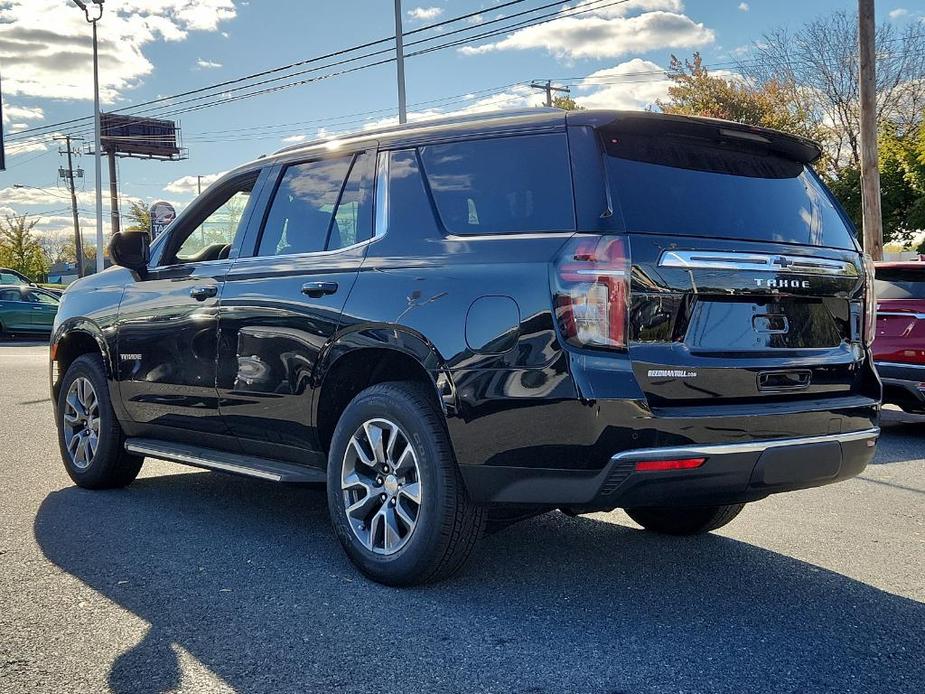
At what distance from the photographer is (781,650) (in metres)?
3.43

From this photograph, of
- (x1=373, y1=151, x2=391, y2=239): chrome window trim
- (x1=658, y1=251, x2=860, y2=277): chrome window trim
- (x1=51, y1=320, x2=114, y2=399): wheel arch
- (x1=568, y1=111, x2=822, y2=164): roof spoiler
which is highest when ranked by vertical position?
(x1=568, y1=111, x2=822, y2=164): roof spoiler

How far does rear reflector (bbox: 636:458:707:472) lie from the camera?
350 centimetres

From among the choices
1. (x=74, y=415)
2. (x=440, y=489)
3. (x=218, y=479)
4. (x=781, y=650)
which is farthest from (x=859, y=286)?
(x=74, y=415)

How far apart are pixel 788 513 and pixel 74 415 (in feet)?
14.5

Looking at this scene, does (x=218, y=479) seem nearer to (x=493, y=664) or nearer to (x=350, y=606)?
(x=350, y=606)

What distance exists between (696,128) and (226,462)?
2767mm

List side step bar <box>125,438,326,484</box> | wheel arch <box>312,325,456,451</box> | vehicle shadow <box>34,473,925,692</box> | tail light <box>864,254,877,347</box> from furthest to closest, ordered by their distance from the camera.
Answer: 1. side step bar <box>125,438,326,484</box>
2. tail light <box>864,254,877,347</box>
3. wheel arch <box>312,325,456,451</box>
4. vehicle shadow <box>34,473,925,692</box>

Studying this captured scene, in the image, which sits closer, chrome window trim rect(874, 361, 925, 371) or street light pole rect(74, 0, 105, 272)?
chrome window trim rect(874, 361, 925, 371)

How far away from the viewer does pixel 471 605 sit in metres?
3.93

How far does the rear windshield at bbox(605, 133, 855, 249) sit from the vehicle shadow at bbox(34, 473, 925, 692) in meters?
1.46

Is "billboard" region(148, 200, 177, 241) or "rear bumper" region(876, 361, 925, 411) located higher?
"billboard" region(148, 200, 177, 241)

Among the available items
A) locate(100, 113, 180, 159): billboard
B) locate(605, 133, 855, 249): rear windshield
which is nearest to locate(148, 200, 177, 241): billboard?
locate(605, 133, 855, 249): rear windshield

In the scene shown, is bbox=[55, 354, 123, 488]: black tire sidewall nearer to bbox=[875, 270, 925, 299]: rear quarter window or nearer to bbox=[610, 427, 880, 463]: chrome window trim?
bbox=[610, 427, 880, 463]: chrome window trim

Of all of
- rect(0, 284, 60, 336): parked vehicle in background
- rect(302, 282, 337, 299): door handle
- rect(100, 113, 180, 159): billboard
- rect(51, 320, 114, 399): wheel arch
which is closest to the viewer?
rect(302, 282, 337, 299): door handle
